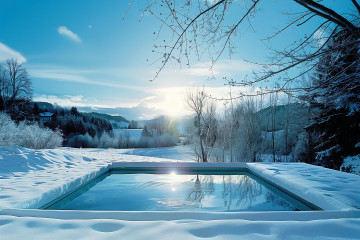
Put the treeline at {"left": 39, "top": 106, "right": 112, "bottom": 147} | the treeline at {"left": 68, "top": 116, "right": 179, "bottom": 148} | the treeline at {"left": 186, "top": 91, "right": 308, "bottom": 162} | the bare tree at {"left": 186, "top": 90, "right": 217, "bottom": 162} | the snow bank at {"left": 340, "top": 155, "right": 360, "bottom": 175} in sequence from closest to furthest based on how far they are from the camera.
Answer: the snow bank at {"left": 340, "top": 155, "right": 360, "bottom": 175} < the treeline at {"left": 186, "top": 91, "right": 308, "bottom": 162} < the bare tree at {"left": 186, "top": 90, "right": 217, "bottom": 162} < the treeline at {"left": 68, "top": 116, "right": 179, "bottom": 148} < the treeline at {"left": 39, "top": 106, "right": 112, "bottom": 147}

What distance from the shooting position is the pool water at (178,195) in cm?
286

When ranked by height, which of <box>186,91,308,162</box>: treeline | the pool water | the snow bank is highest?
<box>186,91,308,162</box>: treeline

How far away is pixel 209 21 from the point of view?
2.62m

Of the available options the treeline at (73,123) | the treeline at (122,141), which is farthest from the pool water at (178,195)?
the treeline at (73,123)

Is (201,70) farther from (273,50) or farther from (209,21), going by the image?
(273,50)

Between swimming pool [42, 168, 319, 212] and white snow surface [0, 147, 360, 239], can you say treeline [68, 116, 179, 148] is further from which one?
white snow surface [0, 147, 360, 239]

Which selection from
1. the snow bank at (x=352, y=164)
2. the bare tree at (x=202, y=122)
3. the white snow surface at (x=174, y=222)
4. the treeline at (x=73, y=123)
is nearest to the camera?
the white snow surface at (x=174, y=222)

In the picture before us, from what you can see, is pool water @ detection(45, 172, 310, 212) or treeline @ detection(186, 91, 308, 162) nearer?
pool water @ detection(45, 172, 310, 212)

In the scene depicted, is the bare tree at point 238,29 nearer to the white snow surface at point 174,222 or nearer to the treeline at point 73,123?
the white snow surface at point 174,222

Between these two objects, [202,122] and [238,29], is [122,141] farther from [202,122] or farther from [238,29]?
[238,29]

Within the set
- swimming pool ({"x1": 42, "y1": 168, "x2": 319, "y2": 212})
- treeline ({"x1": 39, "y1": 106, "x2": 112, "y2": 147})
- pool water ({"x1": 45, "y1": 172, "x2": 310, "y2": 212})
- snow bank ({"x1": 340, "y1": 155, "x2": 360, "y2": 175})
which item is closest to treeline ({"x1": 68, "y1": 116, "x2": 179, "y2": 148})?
treeline ({"x1": 39, "y1": 106, "x2": 112, "y2": 147})

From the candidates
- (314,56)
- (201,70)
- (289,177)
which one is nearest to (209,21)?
(201,70)

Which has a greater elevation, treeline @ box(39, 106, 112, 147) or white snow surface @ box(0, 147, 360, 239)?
treeline @ box(39, 106, 112, 147)

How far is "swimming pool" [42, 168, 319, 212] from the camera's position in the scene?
2.86 meters
